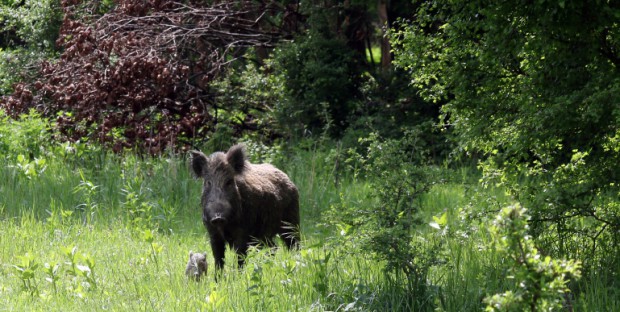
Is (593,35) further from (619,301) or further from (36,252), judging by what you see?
(36,252)

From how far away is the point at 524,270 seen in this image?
16.7 ft

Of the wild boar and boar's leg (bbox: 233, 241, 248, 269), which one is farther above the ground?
the wild boar

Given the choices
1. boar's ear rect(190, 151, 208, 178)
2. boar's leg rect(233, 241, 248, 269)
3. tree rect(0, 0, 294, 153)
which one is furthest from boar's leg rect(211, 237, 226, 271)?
tree rect(0, 0, 294, 153)

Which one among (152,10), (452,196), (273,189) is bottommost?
(452,196)

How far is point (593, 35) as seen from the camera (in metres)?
7.88

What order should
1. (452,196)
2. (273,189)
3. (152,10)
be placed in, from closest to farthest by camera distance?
(273,189), (452,196), (152,10)

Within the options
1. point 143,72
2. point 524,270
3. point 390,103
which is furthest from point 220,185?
point 390,103

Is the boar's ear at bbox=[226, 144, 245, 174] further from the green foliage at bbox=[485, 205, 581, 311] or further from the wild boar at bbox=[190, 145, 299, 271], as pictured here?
the green foliage at bbox=[485, 205, 581, 311]

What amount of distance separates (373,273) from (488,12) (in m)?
2.40

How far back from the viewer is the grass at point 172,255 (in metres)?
7.40

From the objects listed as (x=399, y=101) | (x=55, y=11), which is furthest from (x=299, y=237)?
(x=55, y=11)

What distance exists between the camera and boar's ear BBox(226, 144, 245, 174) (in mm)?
9328

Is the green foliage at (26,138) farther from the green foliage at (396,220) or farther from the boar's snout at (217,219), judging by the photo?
the green foliage at (396,220)

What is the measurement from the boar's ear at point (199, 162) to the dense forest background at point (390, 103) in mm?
1863
